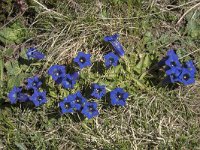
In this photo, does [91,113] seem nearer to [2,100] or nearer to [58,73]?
[58,73]

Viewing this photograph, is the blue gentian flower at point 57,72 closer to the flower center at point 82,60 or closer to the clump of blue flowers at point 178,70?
the flower center at point 82,60

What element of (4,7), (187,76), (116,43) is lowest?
(187,76)

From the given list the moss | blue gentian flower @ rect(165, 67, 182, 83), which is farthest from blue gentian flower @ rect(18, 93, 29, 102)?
blue gentian flower @ rect(165, 67, 182, 83)

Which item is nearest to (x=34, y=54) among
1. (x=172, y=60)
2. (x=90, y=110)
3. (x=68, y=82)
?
(x=68, y=82)

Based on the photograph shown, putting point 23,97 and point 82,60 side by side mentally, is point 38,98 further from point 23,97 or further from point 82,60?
point 82,60

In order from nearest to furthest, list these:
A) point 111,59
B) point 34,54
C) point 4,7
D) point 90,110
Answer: point 90,110 < point 111,59 < point 34,54 < point 4,7

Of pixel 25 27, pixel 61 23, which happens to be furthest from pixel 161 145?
pixel 25 27
